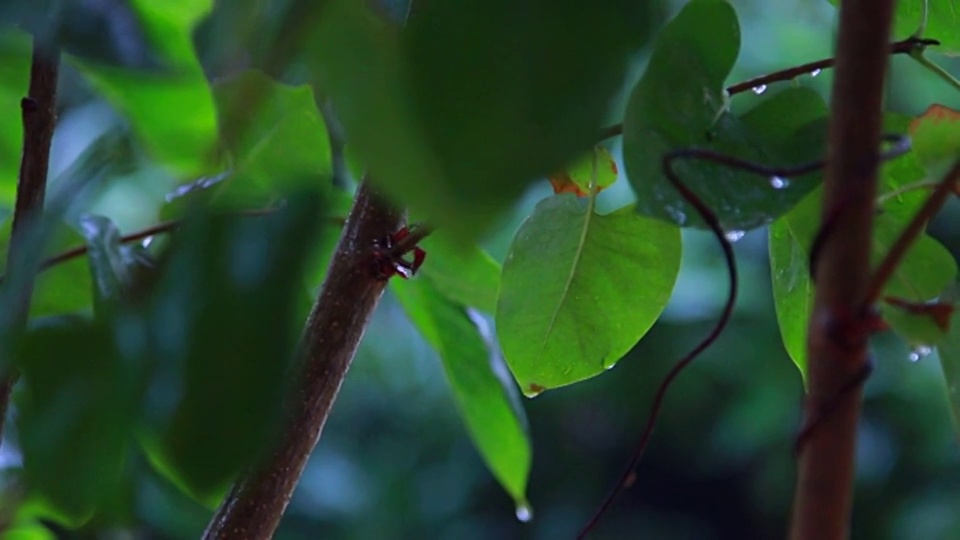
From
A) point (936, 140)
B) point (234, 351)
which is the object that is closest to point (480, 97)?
point (234, 351)

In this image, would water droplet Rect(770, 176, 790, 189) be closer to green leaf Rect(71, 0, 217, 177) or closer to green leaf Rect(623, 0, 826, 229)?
green leaf Rect(623, 0, 826, 229)

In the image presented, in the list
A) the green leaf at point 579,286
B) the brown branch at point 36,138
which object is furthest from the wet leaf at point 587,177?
the brown branch at point 36,138

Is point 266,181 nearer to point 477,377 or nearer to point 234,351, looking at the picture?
point 477,377

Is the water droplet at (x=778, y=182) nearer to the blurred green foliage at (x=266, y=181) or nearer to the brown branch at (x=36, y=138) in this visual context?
the blurred green foliage at (x=266, y=181)

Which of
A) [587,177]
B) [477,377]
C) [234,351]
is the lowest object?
[477,377]

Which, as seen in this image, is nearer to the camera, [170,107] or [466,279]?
[170,107]

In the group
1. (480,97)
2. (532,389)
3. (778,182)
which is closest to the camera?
(480,97)

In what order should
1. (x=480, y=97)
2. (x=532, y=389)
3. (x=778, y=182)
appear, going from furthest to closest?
(x=532, y=389), (x=778, y=182), (x=480, y=97)
